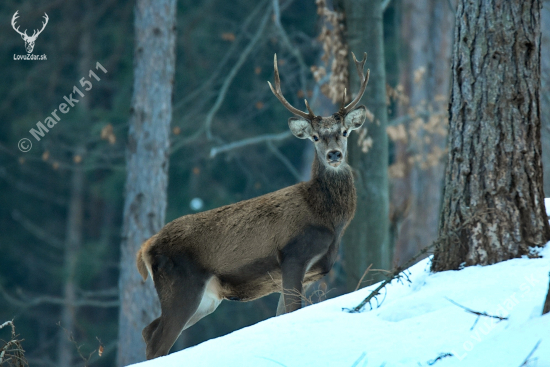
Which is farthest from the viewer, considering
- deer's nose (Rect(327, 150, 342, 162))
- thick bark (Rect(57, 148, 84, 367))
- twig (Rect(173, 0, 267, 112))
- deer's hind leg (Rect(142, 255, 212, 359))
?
thick bark (Rect(57, 148, 84, 367))

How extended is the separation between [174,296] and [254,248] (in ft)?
2.57

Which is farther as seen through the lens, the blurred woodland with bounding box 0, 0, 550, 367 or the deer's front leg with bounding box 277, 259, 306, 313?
the blurred woodland with bounding box 0, 0, 550, 367

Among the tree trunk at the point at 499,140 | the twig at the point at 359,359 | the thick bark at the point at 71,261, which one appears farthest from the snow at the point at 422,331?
the thick bark at the point at 71,261

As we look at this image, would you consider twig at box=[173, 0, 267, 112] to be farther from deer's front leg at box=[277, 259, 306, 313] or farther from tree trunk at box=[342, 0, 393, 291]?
deer's front leg at box=[277, 259, 306, 313]

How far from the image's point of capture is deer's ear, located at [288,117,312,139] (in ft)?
20.3

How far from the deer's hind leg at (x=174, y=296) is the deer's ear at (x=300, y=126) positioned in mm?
1550

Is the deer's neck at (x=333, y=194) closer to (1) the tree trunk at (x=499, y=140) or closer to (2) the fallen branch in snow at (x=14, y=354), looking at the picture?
(1) the tree trunk at (x=499, y=140)

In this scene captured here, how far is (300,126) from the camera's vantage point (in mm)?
6230

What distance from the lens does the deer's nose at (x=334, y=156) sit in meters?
5.80

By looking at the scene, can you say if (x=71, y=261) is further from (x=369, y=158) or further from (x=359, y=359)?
(x=359, y=359)

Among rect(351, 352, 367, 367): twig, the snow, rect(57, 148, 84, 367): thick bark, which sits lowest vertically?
rect(57, 148, 84, 367): thick bark

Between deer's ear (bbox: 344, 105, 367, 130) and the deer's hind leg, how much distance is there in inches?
74.0

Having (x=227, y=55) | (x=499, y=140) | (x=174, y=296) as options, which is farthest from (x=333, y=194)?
(x=227, y=55)
